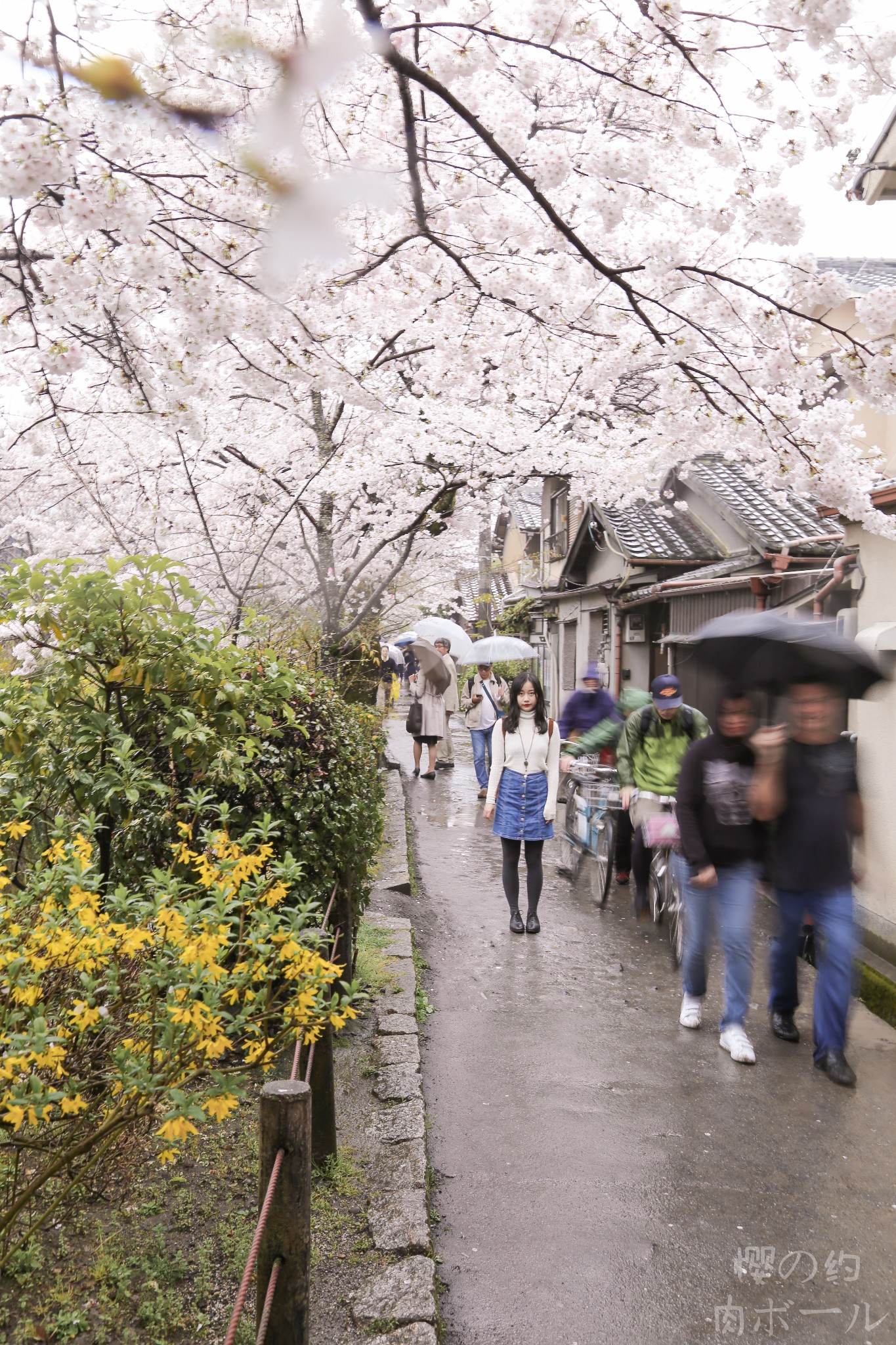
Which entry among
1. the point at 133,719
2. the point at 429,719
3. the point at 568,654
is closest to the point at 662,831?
the point at 133,719

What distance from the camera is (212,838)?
3.08 meters

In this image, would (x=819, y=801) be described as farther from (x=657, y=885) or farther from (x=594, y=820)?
(x=594, y=820)

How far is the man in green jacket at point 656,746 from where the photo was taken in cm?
695

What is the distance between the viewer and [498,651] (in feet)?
41.5

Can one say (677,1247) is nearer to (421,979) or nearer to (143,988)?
(143,988)

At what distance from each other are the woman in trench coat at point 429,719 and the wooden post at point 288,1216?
12576 millimetres

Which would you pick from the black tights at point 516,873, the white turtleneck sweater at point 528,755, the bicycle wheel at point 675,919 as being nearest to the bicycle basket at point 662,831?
the bicycle wheel at point 675,919

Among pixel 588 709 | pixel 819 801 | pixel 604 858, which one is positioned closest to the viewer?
pixel 819 801

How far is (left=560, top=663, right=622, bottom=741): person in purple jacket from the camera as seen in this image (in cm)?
927

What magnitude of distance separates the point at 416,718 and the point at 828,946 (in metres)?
11.3

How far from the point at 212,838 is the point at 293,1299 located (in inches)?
52.1

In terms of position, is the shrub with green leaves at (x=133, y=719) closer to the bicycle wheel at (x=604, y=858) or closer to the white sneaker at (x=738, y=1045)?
the white sneaker at (x=738, y=1045)

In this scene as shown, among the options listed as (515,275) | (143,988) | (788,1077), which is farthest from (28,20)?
(788,1077)

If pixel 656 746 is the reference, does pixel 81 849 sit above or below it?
above
